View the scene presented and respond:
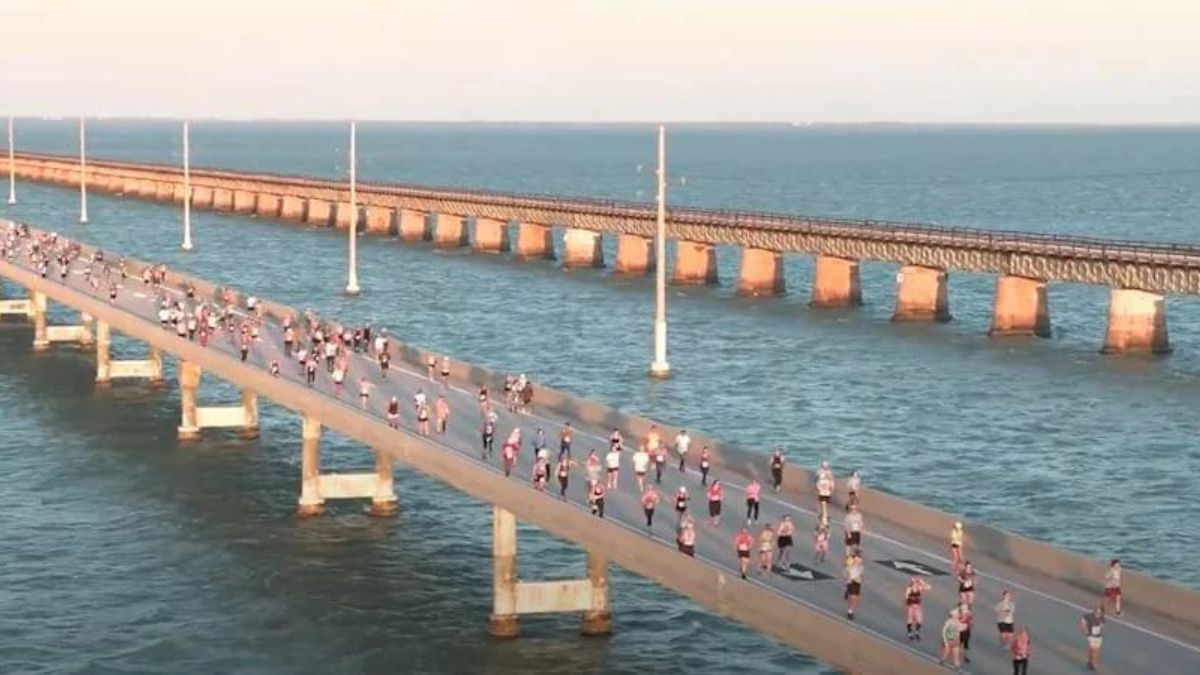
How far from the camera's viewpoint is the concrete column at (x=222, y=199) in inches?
7146

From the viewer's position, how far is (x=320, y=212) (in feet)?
531

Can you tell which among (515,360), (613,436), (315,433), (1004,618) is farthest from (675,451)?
(515,360)

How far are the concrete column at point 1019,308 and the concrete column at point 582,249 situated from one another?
39.2m

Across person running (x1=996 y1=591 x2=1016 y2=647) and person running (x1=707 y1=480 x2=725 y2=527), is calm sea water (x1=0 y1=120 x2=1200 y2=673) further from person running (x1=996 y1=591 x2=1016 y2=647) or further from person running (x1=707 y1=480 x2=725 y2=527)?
person running (x1=996 y1=591 x2=1016 y2=647)

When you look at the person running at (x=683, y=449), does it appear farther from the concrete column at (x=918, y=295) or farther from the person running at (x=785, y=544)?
the concrete column at (x=918, y=295)

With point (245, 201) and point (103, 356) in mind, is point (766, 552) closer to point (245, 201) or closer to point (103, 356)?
point (103, 356)

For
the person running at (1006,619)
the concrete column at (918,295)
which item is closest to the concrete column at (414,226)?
the concrete column at (918,295)

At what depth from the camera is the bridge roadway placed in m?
28.6

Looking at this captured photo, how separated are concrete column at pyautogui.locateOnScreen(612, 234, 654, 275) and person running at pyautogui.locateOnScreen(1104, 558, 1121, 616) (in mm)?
82459

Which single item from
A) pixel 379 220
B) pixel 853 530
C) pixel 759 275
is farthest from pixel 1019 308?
pixel 379 220

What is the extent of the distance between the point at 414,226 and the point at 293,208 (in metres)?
26.9

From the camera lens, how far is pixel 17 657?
127 ft

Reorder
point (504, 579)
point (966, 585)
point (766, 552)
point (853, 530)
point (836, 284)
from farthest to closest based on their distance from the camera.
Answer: point (836, 284) < point (504, 579) < point (853, 530) < point (766, 552) < point (966, 585)

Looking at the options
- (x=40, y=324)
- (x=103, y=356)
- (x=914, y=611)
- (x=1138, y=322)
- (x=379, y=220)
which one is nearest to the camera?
(x=914, y=611)
